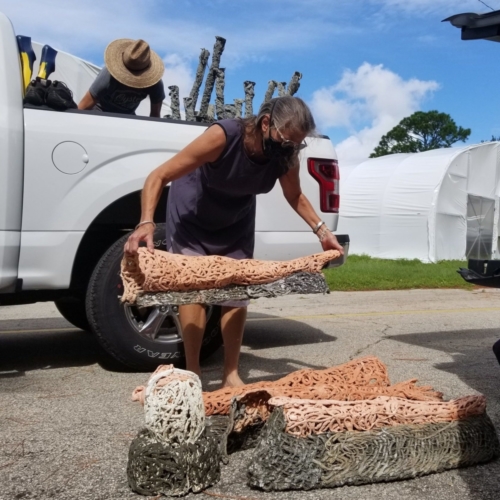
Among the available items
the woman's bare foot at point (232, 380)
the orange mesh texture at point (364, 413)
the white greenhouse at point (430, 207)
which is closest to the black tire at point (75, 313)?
the woman's bare foot at point (232, 380)

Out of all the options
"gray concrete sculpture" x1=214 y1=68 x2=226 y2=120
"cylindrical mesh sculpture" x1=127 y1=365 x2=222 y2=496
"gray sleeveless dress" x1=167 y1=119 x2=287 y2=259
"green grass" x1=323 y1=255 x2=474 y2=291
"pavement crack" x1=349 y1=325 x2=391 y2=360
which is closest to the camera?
"cylindrical mesh sculpture" x1=127 y1=365 x2=222 y2=496

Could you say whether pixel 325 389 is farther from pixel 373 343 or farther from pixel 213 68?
pixel 213 68

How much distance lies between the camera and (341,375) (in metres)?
3.52

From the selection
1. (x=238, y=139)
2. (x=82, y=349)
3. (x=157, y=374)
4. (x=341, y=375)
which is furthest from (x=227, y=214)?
(x=82, y=349)

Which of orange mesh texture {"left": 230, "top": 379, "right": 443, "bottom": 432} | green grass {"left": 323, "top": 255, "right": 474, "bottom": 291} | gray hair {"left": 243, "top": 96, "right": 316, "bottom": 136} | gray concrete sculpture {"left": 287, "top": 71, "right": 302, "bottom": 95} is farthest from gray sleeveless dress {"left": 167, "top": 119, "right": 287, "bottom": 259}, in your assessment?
green grass {"left": 323, "top": 255, "right": 474, "bottom": 291}

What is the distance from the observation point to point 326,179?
489 centimetres

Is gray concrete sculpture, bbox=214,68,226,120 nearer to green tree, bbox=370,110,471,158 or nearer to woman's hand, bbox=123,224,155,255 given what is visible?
woman's hand, bbox=123,224,155,255

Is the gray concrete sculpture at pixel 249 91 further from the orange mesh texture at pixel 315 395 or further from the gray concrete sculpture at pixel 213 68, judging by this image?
the orange mesh texture at pixel 315 395

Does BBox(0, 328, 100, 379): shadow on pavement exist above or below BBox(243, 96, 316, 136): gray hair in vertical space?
below

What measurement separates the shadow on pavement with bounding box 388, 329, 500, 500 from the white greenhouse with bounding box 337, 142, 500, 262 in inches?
541

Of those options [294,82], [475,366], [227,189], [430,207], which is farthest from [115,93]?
[430,207]

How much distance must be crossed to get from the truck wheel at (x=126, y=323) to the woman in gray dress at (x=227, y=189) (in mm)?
589

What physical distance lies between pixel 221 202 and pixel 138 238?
2.29 feet

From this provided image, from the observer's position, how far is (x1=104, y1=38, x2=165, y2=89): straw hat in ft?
17.9
